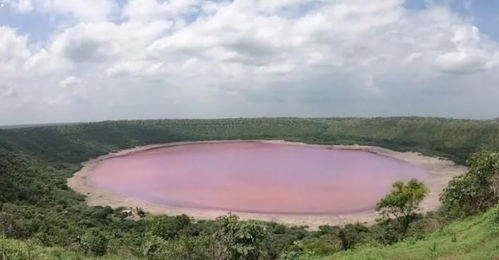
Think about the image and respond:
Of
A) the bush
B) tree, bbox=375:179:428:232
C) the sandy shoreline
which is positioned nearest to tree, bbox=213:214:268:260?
the bush

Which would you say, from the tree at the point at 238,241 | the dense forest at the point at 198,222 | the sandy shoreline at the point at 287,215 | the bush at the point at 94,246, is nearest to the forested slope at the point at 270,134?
the dense forest at the point at 198,222

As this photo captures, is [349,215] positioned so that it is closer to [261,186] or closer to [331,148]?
[261,186]

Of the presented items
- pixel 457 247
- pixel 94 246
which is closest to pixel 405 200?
pixel 457 247

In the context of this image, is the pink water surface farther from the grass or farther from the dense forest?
the grass

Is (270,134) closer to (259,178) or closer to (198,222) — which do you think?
(259,178)

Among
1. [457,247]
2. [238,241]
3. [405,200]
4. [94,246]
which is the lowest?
[94,246]
